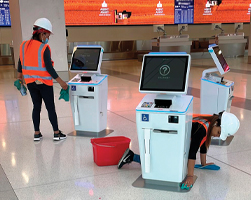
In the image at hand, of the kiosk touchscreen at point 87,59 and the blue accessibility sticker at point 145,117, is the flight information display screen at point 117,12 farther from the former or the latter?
the blue accessibility sticker at point 145,117

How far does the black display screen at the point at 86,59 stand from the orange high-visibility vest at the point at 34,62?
52cm

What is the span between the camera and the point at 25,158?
13.2 feet

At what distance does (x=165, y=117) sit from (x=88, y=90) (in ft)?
6.16

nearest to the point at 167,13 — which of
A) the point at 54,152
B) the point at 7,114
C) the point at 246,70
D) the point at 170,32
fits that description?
the point at 170,32

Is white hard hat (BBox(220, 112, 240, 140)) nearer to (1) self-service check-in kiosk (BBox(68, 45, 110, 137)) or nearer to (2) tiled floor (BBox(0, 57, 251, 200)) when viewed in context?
(2) tiled floor (BBox(0, 57, 251, 200))

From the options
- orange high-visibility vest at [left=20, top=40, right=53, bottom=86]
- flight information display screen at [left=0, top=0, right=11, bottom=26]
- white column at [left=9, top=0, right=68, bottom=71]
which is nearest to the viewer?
orange high-visibility vest at [left=20, top=40, right=53, bottom=86]

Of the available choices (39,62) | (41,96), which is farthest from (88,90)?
(39,62)

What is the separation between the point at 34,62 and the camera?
424 cm

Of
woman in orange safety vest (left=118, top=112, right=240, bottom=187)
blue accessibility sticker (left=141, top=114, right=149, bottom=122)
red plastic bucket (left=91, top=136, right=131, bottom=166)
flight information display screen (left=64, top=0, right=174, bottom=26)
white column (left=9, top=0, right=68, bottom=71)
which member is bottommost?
red plastic bucket (left=91, top=136, right=131, bottom=166)

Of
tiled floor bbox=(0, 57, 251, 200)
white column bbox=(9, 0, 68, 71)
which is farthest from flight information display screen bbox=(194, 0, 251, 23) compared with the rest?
tiled floor bbox=(0, 57, 251, 200)

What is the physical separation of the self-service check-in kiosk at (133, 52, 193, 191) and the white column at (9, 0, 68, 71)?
6911mm

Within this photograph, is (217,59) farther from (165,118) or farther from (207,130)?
(165,118)

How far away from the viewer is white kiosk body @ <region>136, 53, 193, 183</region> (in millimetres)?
2947

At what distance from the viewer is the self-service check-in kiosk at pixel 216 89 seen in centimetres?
415
